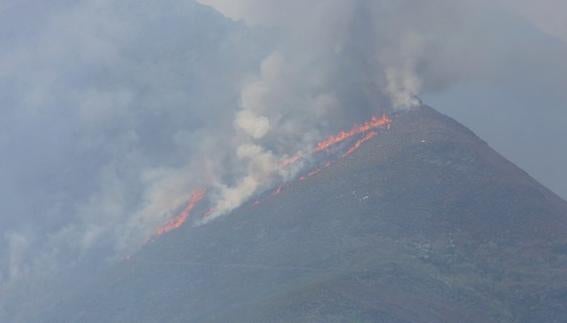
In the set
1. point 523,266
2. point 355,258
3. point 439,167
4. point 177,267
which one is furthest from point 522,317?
point 177,267

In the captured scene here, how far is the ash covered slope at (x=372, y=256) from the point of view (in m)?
Result: 102

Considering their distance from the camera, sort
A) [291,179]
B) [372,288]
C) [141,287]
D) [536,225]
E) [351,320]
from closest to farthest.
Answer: [351,320] < [372,288] < [536,225] < [141,287] < [291,179]

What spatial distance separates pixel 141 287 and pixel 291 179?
22281 mm

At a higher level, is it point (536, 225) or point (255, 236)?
point (255, 236)

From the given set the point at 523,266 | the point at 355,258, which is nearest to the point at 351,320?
the point at 355,258

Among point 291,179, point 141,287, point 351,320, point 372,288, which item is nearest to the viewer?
point 351,320

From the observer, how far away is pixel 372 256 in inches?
4296

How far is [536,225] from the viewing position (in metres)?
118

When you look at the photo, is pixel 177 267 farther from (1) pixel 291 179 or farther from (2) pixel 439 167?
(2) pixel 439 167

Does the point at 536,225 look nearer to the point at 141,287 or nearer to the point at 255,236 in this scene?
the point at 255,236

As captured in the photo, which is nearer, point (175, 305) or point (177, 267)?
point (175, 305)

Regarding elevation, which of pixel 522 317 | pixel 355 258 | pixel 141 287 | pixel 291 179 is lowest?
pixel 522 317

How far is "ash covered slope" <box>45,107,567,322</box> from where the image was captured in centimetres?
10212

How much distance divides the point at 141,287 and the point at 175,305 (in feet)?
35.4
